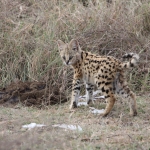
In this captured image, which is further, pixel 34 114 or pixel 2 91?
pixel 2 91

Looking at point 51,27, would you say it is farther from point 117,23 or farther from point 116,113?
point 116,113

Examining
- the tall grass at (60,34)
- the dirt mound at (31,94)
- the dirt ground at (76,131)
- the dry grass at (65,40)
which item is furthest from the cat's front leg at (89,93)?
the tall grass at (60,34)

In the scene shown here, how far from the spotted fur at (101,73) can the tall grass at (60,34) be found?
1170 millimetres

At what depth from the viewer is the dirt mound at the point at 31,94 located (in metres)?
9.33

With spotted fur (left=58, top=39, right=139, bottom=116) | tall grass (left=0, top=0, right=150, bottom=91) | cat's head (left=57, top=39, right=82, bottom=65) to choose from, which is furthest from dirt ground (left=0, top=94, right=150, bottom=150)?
tall grass (left=0, top=0, right=150, bottom=91)

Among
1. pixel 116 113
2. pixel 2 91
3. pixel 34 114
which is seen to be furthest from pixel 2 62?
pixel 116 113

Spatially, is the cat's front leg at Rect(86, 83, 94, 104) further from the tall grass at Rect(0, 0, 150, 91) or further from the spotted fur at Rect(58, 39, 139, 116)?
the tall grass at Rect(0, 0, 150, 91)

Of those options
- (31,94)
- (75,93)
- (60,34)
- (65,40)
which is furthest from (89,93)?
(60,34)

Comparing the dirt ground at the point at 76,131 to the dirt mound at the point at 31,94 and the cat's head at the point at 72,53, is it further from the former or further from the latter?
the cat's head at the point at 72,53

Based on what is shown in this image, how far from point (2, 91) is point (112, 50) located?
2677 mm

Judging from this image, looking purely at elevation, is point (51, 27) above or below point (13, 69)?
above

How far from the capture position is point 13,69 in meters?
10.5

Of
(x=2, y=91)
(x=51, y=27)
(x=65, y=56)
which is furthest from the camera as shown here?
(x=51, y=27)

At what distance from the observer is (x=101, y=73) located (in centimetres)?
832
